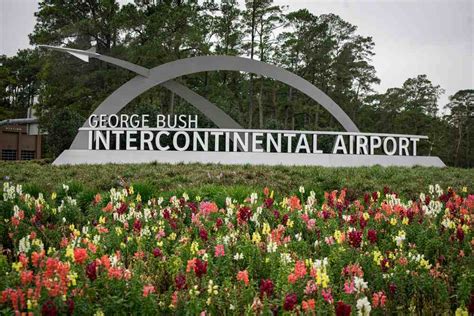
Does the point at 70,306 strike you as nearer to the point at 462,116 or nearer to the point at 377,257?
the point at 377,257

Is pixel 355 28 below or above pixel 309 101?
above

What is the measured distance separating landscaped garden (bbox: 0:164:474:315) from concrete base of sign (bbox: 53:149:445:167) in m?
11.5

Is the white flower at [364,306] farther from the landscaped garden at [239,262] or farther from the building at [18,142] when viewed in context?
the building at [18,142]

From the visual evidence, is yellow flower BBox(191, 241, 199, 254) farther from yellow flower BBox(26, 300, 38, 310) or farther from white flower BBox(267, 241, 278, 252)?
yellow flower BBox(26, 300, 38, 310)

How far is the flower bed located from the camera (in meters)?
3.01

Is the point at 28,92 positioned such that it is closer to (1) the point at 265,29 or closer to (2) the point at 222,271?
(1) the point at 265,29

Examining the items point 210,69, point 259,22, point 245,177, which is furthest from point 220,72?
point 245,177

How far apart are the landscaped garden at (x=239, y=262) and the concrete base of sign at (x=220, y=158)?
11.5 meters

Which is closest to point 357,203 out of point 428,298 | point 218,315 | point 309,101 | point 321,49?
point 428,298

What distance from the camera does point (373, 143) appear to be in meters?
19.7

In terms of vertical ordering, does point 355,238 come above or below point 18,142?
below

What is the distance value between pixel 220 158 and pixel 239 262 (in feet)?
46.9

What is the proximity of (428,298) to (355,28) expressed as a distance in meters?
44.1

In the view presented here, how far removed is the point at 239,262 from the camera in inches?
166
